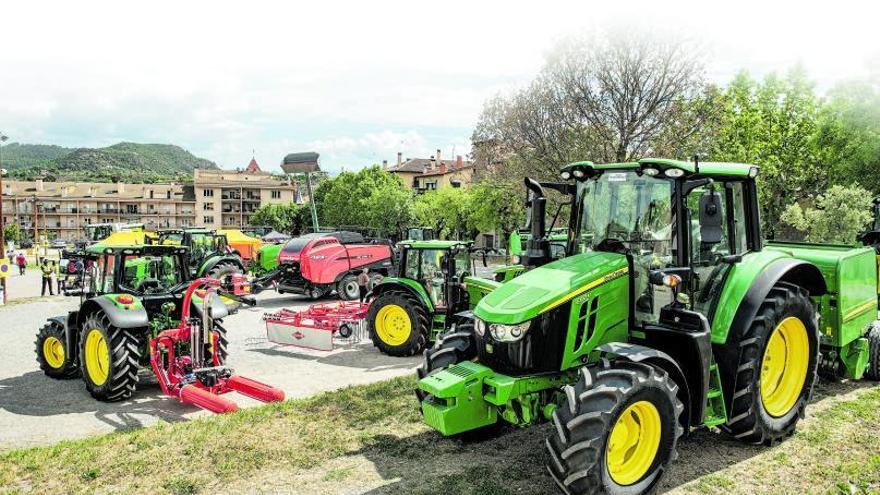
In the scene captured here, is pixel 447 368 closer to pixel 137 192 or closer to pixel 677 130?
pixel 677 130

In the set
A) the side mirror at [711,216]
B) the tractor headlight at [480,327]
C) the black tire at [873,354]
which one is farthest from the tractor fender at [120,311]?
the black tire at [873,354]

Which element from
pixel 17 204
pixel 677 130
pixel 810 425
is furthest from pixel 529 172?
pixel 17 204

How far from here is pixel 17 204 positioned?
111 m

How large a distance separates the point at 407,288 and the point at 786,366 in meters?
6.63

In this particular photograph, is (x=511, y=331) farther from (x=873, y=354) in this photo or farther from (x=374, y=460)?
(x=873, y=354)

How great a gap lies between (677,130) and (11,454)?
1883 centimetres

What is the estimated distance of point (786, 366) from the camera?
21.4 ft

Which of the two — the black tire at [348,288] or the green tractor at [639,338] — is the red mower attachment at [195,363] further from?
the black tire at [348,288]

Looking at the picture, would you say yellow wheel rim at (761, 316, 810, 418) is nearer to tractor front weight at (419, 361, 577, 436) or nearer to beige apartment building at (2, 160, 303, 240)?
tractor front weight at (419, 361, 577, 436)

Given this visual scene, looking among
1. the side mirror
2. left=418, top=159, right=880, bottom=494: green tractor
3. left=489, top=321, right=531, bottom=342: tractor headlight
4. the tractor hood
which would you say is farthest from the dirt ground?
the side mirror

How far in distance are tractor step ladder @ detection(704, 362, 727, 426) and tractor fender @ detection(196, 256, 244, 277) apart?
18405mm

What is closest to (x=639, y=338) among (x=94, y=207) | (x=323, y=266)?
(x=323, y=266)

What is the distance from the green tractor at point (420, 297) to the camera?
11211mm

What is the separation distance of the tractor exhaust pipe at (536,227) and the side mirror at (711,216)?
1.49 metres
